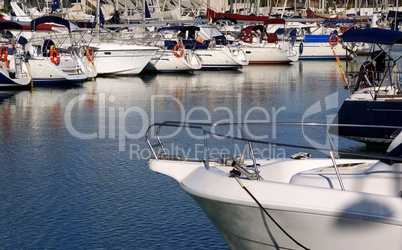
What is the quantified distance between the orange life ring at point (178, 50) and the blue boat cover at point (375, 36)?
2357cm

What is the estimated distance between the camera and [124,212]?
12.9 m

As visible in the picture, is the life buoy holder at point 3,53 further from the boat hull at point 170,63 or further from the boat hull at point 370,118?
the boat hull at point 370,118

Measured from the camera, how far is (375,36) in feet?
56.2

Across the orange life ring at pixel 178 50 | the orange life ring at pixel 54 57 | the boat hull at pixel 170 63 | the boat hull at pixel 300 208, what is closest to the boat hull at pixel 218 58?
the boat hull at pixel 170 63

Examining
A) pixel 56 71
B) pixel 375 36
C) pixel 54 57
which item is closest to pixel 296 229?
pixel 375 36

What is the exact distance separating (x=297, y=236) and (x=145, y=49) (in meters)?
31.0

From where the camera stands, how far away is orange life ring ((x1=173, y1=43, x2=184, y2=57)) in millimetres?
41031

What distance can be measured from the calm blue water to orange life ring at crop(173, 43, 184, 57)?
3.28 m

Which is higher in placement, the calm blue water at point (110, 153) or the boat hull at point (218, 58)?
the boat hull at point (218, 58)

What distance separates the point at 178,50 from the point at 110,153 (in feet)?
78.4

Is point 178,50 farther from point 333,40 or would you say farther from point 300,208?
point 300,208

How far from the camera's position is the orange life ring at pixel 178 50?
1615 inches

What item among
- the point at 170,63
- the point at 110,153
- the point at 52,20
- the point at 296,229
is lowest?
the point at 110,153

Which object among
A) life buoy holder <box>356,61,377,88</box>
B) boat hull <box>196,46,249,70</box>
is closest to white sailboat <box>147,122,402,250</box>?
life buoy holder <box>356,61,377,88</box>
